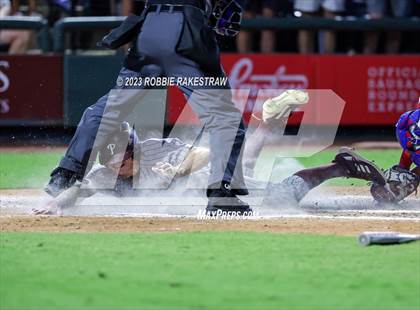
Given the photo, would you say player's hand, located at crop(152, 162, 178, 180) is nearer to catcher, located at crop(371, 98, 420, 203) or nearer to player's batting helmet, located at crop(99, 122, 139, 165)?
player's batting helmet, located at crop(99, 122, 139, 165)

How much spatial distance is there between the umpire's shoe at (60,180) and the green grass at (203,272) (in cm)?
98

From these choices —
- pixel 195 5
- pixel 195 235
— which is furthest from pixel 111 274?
pixel 195 5

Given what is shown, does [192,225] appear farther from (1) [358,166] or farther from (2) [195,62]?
(1) [358,166]

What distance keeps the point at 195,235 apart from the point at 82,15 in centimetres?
916

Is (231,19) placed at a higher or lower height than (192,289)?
higher

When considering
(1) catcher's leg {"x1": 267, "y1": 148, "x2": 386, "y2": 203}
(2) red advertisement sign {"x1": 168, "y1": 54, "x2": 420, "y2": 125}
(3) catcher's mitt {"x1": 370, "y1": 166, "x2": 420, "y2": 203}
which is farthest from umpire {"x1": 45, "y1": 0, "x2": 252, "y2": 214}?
(2) red advertisement sign {"x1": 168, "y1": 54, "x2": 420, "y2": 125}

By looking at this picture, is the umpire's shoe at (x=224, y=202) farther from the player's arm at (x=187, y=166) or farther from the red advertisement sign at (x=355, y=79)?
the red advertisement sign at (x=355, y=79)

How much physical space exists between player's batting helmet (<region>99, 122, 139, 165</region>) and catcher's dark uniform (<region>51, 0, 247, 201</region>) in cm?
53

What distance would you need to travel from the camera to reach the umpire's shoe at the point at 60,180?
7.78m

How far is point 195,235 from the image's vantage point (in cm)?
677

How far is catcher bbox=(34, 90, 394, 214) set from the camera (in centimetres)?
816

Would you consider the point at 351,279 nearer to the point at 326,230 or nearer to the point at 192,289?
the point at 192,289

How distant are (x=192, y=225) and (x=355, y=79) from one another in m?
8.56
